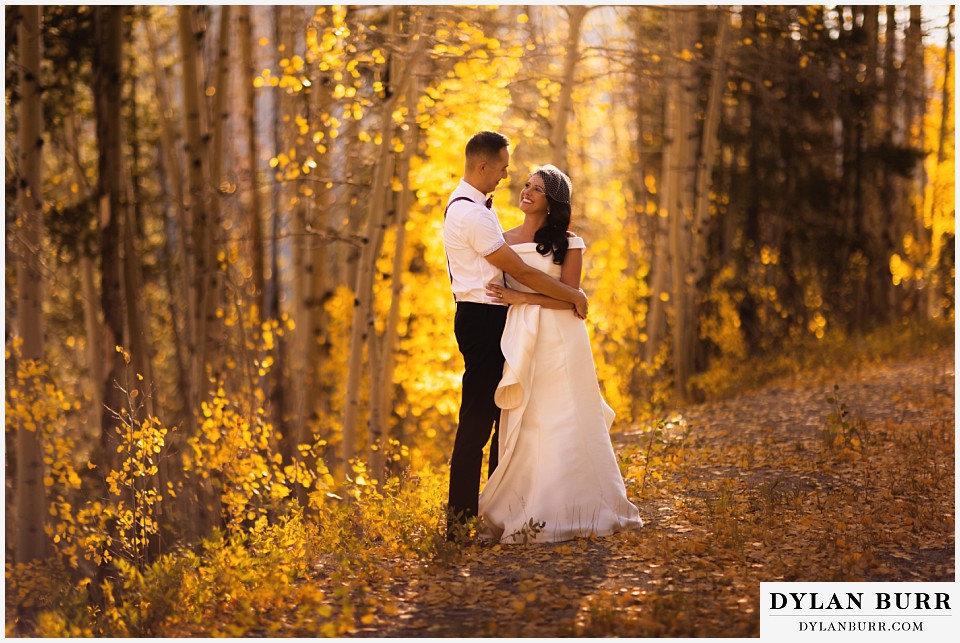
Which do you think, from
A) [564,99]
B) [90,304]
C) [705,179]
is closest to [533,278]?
[564,99]

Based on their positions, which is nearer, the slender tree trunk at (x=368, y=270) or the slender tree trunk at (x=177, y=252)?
the slender tree trunk at (x=368, y=270)

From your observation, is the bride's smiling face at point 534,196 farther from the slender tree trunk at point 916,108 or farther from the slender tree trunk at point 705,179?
the slender tree trunk at point 916,108

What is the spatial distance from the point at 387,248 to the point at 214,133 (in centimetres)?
260

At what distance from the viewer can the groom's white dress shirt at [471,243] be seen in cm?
469

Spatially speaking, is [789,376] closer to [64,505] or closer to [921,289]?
[921,289]

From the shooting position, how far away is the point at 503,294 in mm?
4812

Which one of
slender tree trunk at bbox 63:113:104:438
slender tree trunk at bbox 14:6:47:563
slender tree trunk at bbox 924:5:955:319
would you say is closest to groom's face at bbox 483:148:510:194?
slender tree trunk at bbox 14:6:47:563

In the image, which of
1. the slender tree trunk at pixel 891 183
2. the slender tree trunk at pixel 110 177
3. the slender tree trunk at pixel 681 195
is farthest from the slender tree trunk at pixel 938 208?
the slender tree trunk at pixel 110 177

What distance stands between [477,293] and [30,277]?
459 centimetres

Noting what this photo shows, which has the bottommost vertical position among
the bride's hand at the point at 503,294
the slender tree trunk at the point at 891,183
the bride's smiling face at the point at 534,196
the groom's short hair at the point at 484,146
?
the bride's hand at the point at 503,294

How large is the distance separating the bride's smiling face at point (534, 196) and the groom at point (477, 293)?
0.47ft

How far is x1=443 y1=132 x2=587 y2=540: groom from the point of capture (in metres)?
4.73

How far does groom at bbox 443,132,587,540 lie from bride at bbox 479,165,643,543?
3.1 inches

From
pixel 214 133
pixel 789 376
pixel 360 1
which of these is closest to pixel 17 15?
pixel 214 133
